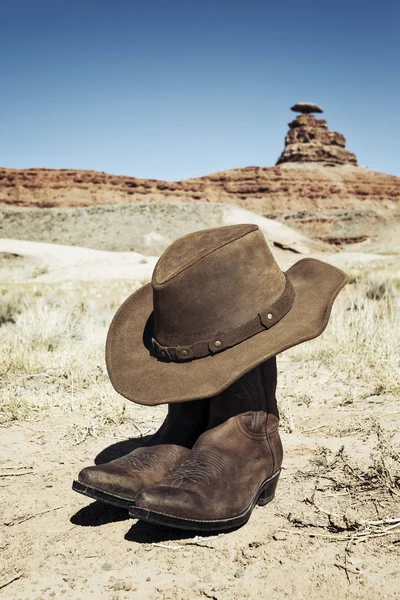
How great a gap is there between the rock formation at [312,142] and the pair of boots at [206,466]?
283 feet

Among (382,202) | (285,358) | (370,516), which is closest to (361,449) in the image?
(370,516)

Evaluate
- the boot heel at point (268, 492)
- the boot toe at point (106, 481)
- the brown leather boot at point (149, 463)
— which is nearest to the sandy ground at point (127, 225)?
the brown leather boot at point (149, 463)

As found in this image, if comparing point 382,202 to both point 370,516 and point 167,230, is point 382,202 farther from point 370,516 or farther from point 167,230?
point 370,516

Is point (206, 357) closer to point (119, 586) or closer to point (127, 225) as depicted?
point (119, 586)

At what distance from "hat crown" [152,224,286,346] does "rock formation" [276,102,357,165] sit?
86253mm

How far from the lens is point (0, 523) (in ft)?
7.07

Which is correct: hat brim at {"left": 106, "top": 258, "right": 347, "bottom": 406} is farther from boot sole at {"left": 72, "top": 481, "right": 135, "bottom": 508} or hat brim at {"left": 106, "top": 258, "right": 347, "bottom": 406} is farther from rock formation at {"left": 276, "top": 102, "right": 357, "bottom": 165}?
rock formation at {"left": 276, "top": 102, "right": 357, "bottom": 165}

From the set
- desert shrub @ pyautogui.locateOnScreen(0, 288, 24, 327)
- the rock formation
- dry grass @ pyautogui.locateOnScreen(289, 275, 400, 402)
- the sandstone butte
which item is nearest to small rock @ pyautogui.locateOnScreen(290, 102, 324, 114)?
the rock formation

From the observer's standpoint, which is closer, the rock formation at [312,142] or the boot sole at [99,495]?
the boot sole at [99,495]

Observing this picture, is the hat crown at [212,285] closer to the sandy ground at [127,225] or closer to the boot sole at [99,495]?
the boot sole at [99,495]

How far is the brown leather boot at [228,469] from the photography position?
189 cm

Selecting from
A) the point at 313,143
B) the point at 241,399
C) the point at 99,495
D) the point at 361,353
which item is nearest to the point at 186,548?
the point at 99,495

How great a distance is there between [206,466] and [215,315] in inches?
22.7

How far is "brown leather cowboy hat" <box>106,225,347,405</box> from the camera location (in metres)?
2.12
